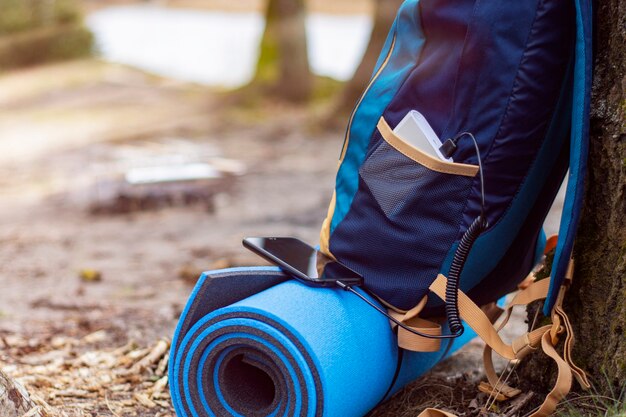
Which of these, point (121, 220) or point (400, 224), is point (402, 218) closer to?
point (400, 224)

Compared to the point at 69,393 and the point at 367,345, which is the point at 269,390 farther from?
the point at 69,393

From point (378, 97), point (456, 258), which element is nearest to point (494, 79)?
point (378, 97)

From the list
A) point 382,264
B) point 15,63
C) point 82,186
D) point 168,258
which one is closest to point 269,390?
point 382,264

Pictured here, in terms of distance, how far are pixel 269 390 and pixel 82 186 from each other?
537 cm

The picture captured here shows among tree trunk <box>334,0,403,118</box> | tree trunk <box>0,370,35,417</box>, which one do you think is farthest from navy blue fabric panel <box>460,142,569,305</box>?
tree trunk <box>334,0,403,118</box>

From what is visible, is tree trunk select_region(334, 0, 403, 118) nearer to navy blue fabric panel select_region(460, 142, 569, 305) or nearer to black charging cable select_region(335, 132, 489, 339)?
navy blue fabric panel select_region(460, 142, 569, 305)

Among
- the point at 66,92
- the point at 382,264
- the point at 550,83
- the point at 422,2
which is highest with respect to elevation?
the point at 422,2

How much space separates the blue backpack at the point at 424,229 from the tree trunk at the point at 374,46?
19.8ft

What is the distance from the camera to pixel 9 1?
52.0ft

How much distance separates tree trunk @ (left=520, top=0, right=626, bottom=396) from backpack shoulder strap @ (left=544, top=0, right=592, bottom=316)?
105 millimetres

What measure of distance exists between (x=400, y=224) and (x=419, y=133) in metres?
0.25

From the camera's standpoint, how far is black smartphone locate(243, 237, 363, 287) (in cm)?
235

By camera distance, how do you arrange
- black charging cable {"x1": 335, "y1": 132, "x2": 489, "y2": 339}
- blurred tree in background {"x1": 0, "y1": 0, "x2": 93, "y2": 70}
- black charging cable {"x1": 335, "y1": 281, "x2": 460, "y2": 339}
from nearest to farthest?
black charging cable {"x1": 335, "y1": 132, "x2": 489, "y2": 339} → black charging cable {"x1": 335, "y1": 281, "x2": 460, "y2": 339} → blurred tree in background {"x1": 0, "y1": 0, "x2": 93, "y2": 70}

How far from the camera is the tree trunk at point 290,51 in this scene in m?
10.3
